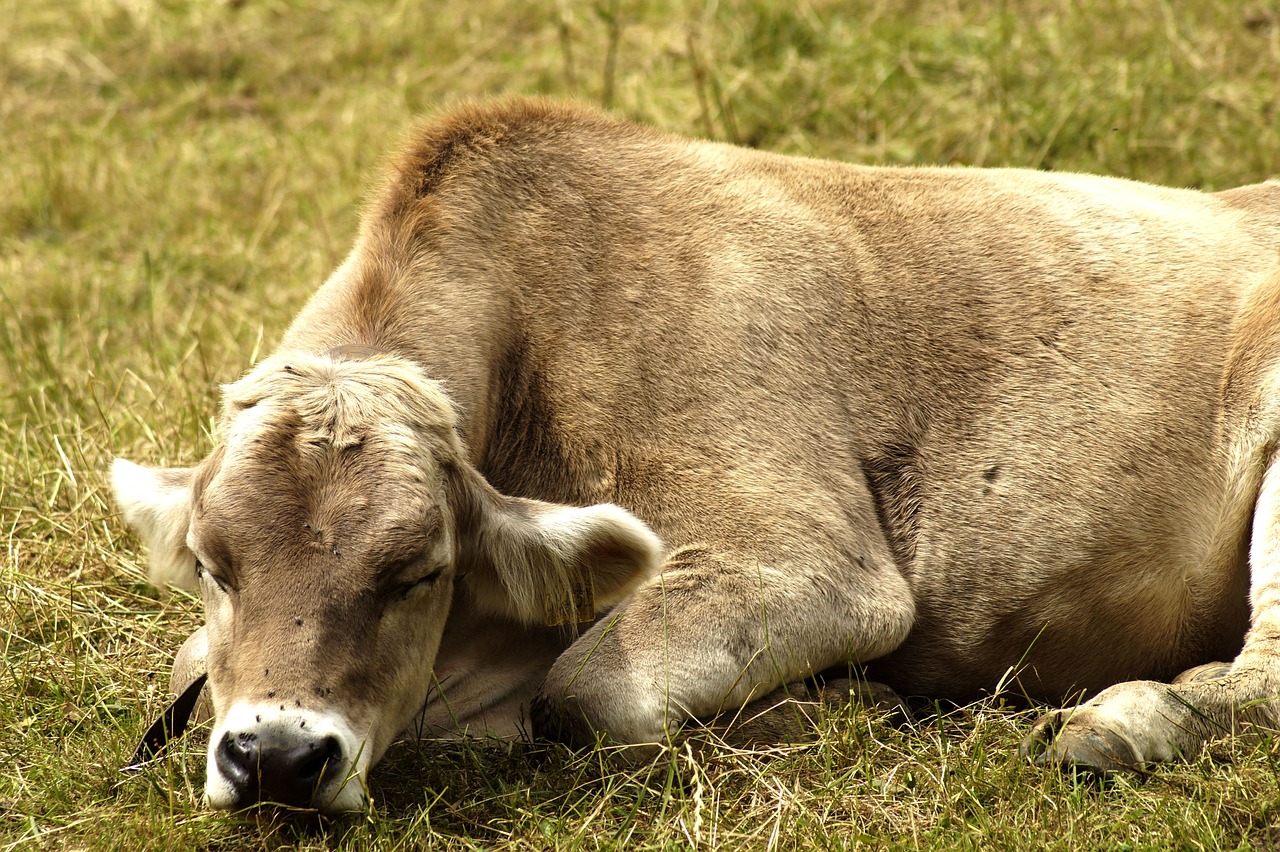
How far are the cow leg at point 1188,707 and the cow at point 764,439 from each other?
11 millimetres

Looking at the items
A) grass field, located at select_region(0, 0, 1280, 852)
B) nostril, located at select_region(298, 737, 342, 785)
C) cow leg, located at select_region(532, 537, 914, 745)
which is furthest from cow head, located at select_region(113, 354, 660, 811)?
grass field, located at select_region(0, 0, 1280, 852)

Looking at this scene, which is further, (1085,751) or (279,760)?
(1085,751)

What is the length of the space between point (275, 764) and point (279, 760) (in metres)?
0.02

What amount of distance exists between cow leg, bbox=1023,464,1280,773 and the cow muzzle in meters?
2.03

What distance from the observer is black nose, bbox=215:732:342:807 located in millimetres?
3514

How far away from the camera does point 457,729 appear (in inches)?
175

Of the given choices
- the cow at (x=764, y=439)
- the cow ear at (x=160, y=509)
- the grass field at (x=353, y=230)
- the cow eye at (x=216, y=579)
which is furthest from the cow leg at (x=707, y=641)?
the cow ear at (x=160, y=509)

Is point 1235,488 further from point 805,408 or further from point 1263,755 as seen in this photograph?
point 805,408

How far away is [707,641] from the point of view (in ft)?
14.3

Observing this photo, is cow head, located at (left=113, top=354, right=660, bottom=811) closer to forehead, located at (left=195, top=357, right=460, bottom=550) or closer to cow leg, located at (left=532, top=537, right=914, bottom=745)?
forehead, located at (left=195, top=357, right=460, bottom=550)

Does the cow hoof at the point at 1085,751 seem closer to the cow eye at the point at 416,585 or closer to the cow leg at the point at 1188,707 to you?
the cow leg at the point at 1188,707

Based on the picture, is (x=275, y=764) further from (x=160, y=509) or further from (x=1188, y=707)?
(x=1188, y=707)

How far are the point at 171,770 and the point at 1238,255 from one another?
425 centimetres

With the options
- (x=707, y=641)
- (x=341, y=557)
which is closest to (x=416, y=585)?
(x=341, y=557)
